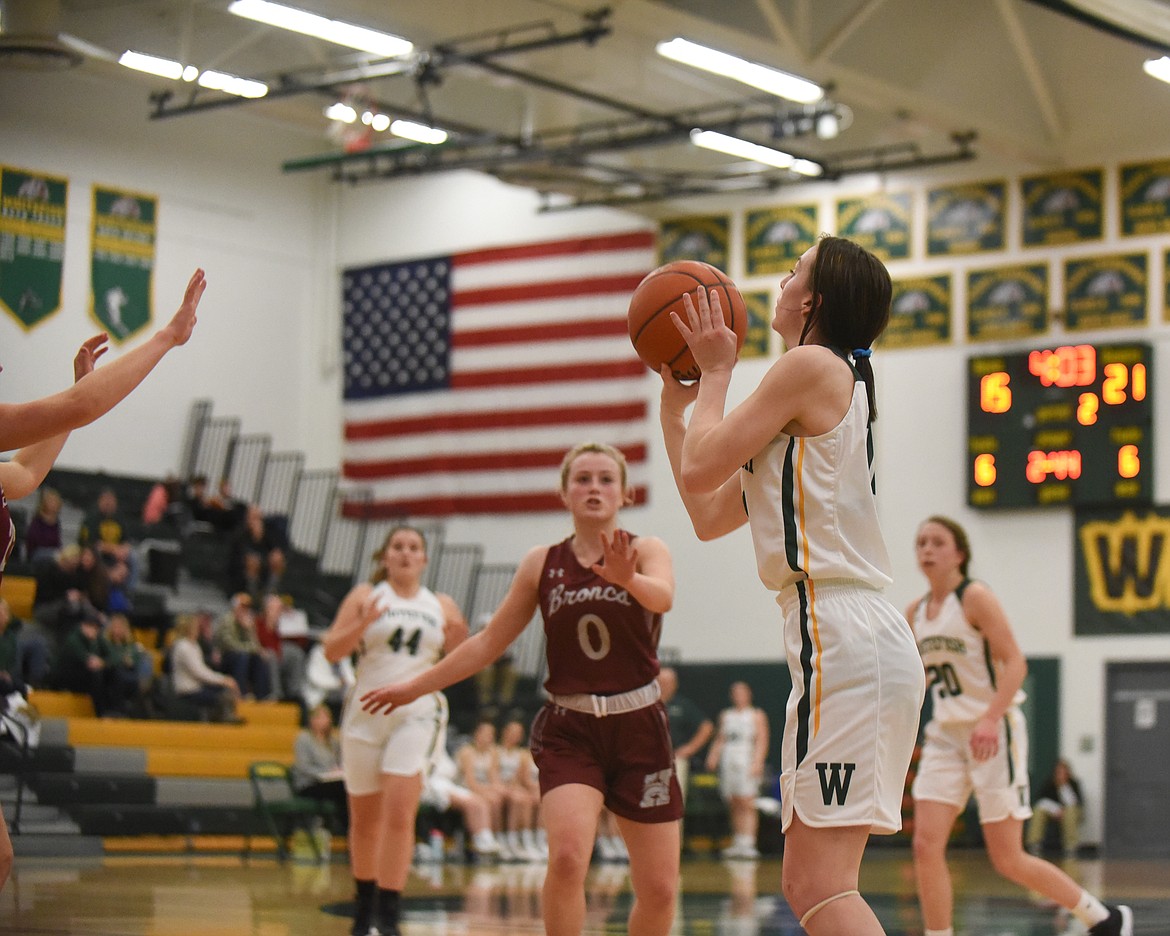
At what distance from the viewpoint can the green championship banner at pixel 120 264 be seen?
68.6 feet

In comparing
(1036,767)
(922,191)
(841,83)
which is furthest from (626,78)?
(1036,767)

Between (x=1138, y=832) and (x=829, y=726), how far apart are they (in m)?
16.8

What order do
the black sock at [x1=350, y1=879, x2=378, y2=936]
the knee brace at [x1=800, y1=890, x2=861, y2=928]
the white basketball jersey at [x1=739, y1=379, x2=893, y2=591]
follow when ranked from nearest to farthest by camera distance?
the knee brace at [x1=800, y1=890, x2=861, y2=928] → the white basketball jersey at [x1=739, y1=379, x2=893, y2=591] → the black sock at [x1=350, y1=879, x2=378, y2=936]

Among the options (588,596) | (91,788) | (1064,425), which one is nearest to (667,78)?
(1064,425)

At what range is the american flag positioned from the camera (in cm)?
2334

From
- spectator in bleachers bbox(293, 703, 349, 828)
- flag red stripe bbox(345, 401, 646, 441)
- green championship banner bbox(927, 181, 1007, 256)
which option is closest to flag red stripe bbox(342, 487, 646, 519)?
flag red stripe bbox(345, 401, 646, 441)

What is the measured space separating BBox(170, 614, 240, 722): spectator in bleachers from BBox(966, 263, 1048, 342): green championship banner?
31.9ft

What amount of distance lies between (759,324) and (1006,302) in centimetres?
345

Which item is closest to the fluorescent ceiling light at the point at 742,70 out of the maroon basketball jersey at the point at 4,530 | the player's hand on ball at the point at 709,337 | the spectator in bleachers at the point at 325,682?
the spectator in bleachers at the point at 325,682

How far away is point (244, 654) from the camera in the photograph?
18.2 meters

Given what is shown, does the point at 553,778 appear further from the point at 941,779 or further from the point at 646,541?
the point at 941,779

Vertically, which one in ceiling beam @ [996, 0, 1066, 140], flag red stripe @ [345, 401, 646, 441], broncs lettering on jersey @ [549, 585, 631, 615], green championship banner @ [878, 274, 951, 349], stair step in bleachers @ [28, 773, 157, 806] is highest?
ceiling beam @ [996, 0, 1066, 140]

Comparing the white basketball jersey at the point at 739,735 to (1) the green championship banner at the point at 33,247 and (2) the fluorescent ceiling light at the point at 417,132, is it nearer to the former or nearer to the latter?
(2) the fluorescent ceiling light at the point at 417,132

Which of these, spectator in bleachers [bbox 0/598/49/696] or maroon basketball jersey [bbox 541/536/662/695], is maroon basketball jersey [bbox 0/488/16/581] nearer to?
maroon basketball jersey [bbox 541/536/662/695]
